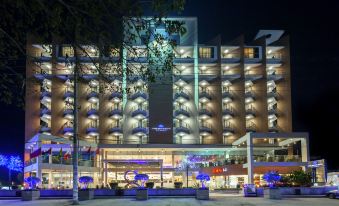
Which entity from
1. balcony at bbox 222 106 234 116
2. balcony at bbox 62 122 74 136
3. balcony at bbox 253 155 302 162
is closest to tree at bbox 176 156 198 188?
balcony at bbox 222 106 234 116

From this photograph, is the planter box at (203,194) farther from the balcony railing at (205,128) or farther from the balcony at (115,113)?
the balcony railing at (205,128)

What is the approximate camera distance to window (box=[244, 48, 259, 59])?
362ft

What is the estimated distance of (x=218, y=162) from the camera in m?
86.4

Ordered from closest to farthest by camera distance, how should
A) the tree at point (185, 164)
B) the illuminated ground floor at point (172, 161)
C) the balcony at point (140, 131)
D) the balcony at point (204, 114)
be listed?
1. the illuminated ground floor at point (172, 161)
2. the tree at point (185, 164)
3. the balcony at point (140, 131)
4. the balcony at point (204, 114)

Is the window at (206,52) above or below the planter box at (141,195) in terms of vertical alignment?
above

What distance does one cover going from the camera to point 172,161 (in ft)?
325

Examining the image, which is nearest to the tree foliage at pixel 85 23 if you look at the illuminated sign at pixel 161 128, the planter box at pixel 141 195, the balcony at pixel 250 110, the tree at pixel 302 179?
the planter box at pixel 141 195

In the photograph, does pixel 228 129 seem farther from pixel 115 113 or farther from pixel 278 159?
pixel 278 159

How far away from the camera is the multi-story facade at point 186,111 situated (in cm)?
9581

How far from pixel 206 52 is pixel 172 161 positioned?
2695 cm

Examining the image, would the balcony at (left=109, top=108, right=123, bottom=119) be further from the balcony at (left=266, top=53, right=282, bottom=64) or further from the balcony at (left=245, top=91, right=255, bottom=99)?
the balcony at (left=266, top=53, right=282, bottom=64)

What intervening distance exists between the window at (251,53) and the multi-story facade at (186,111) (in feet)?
0.73

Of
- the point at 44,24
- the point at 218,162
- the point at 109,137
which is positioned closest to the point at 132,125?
the point at 109,137

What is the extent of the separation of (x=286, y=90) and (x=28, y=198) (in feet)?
243
